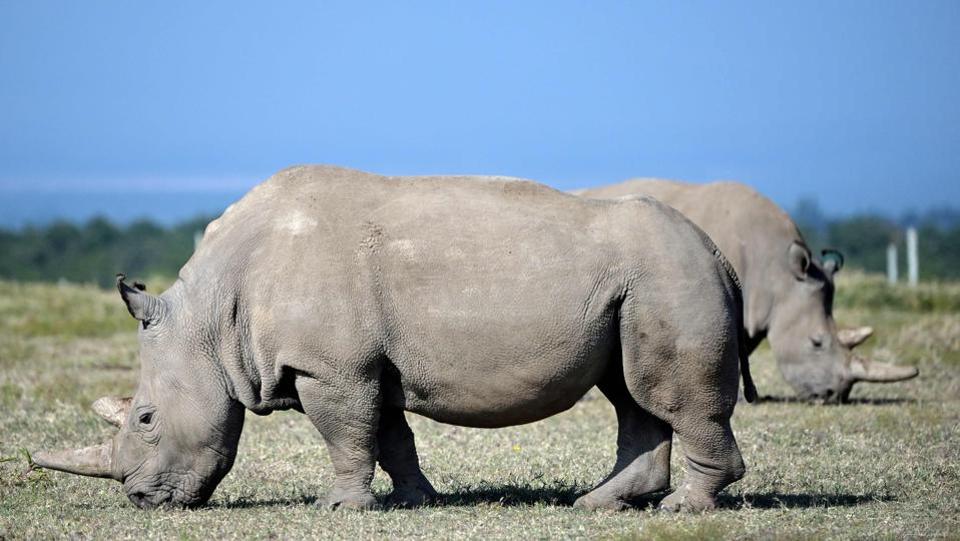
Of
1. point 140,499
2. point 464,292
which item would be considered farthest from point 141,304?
point 464,292

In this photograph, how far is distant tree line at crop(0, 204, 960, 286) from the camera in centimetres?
4988

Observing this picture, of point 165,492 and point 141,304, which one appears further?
point 165,492

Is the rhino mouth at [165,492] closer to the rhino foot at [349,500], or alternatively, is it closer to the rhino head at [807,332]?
the rhino foot at [349,500]

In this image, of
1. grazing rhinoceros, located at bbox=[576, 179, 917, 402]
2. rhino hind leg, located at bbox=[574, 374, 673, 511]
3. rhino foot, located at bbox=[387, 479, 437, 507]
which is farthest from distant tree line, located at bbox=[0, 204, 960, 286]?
rhino foot, located at bbox=[387, 479, 437, 507]

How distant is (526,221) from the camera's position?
8211 millimetres

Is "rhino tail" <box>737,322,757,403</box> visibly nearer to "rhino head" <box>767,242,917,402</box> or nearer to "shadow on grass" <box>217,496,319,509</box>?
"shadow on grass" <box>217,496,319,509</box>

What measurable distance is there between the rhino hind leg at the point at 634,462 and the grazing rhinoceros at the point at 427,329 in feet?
0.03

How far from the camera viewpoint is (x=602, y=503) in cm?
847

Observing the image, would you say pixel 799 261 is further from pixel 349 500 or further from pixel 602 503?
pixel 349 500

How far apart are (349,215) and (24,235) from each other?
53.3 m

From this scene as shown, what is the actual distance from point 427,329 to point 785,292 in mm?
7167

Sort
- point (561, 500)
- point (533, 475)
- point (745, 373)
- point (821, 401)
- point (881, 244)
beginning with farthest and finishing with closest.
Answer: point (881, 244) < point (821, 401) < point (533, 475) < point (561, 500) < point (745, 373)

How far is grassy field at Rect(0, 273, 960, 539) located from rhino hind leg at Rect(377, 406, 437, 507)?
21cm

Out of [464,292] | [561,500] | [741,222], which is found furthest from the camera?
[741,222]
